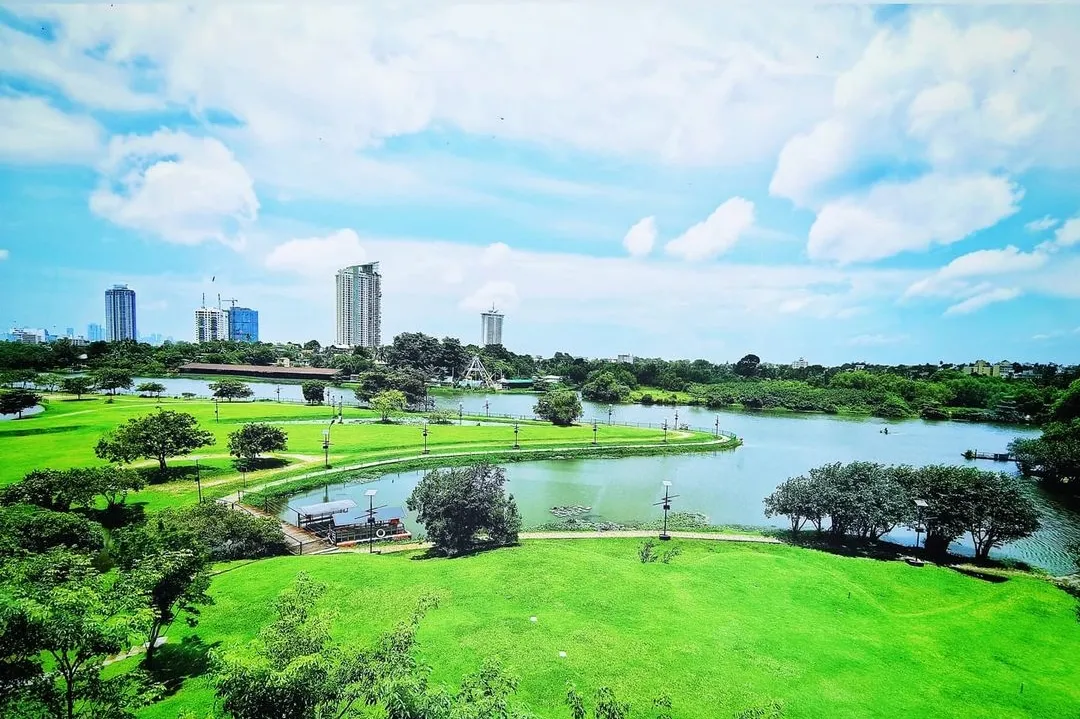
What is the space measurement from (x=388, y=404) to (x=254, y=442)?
25478 mm

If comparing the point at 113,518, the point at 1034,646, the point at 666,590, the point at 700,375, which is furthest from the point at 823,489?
the point at 700,375

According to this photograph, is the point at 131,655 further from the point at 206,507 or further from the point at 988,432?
the point at 988,432

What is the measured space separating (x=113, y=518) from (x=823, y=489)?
32751mm

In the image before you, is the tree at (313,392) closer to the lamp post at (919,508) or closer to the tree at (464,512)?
the tree at (464,512)

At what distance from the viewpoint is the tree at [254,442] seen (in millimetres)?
33875

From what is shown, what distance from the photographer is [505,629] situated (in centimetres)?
1366

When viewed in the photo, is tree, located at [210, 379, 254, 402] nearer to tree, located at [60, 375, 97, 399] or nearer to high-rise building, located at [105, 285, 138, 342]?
tree, located at [60, 375, 97, 399]

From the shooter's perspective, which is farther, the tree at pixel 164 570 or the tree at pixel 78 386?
the tree at pixel 78 386

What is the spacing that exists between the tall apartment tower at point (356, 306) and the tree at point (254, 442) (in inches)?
6483

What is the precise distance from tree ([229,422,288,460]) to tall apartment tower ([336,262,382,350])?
164662 mm

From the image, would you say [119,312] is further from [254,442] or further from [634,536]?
[634,536]

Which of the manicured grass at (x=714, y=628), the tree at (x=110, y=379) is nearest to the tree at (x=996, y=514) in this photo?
the manicured grass at (x=714, y=628)

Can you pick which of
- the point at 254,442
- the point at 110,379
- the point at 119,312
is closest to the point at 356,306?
the point at 119,312

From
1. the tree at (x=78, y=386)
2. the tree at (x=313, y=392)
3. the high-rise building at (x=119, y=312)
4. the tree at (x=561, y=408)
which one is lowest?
the tree at (x=561, y=408)
